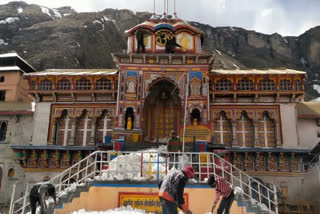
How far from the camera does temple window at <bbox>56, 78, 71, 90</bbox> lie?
23859mm

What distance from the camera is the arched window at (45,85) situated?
24.0 meters

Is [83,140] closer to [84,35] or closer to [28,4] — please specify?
[84,35]

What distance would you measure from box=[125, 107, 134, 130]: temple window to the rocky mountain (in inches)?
1008

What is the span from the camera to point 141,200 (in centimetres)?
1116

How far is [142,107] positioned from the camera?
2131cm

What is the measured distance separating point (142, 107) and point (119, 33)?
2052 inches

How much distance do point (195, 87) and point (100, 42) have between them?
4173 centimetres

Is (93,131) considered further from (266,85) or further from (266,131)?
(266,85)

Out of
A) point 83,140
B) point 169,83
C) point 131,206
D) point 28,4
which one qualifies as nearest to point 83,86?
point 83,140

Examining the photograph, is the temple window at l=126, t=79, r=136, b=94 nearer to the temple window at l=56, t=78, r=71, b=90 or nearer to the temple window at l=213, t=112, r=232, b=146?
the temple window at l=56, t=78, r=71, b=90

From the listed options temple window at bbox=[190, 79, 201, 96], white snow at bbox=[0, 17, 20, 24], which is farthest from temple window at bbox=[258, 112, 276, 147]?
white snow at bbox=[0, 17, 20, 24]

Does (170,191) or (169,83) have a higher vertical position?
(169,83)

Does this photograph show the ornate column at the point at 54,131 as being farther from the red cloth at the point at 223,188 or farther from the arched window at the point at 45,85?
the red cloth at the point at 223,188

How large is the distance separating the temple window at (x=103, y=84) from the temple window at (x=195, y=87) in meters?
6.11
